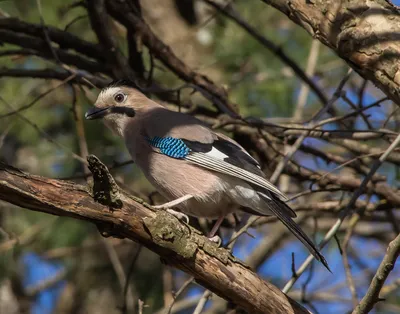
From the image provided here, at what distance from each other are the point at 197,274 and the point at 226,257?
22 centimetres

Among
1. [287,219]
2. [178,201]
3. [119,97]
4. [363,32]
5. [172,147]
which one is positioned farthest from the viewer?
[119,97]

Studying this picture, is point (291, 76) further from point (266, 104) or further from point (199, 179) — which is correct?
point (199, 179)

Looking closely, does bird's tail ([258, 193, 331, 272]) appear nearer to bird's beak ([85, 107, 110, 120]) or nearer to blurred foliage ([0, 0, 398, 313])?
bird's beak ([85, 107, 110, 120])

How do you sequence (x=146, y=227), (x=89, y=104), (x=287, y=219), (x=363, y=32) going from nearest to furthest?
(x=146, y=227) → (x=363, y=32) → (x=287, y=219) → (x=89, y=104)

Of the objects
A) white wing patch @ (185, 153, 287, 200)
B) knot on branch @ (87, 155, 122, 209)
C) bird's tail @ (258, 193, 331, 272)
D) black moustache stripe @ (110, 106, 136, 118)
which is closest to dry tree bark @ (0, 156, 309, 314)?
knot on branch @ (87, 155, 122, 209)

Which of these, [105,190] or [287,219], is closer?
[105,190]

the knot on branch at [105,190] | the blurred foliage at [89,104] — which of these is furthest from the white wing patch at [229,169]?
the blurred foliage at [89,104]

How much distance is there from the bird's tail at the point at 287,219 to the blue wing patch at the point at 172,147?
2.49 ft

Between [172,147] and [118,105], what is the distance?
88 cm

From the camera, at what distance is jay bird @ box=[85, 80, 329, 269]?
5.54m

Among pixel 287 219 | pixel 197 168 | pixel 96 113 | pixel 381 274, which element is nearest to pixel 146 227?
pixel 381 274

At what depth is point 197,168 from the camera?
18.9 feet

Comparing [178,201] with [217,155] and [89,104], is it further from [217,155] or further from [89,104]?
[89,104]

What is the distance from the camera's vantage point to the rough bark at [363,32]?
4441 millimetres
